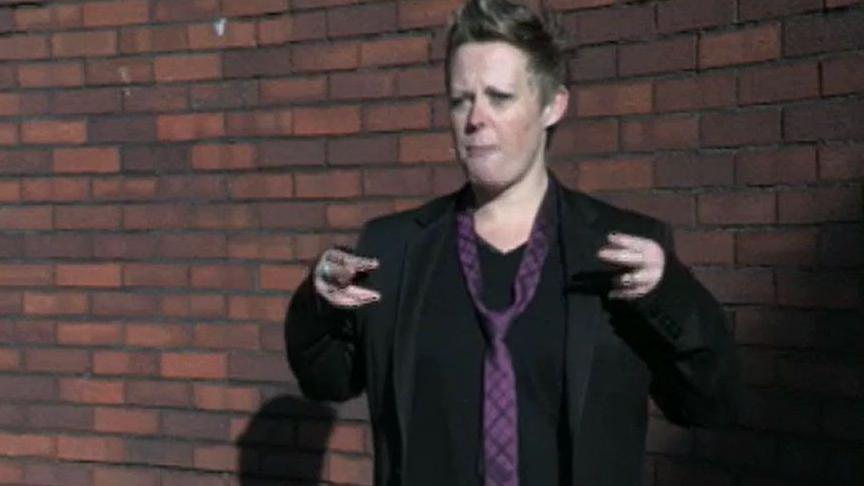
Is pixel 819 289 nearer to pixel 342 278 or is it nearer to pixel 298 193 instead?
pixel 342 278

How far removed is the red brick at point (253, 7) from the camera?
392cm

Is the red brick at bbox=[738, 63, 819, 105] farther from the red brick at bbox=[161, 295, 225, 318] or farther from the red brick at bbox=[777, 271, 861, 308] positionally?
the red brick at bbox=[161, 295, 225, 318]

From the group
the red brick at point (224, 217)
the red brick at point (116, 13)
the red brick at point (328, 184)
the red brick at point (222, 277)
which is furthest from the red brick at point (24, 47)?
the red brick at point (328, 184)

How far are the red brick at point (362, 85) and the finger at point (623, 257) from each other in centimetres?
174

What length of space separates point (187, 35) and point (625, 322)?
2.18 m

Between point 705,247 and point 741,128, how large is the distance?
0.29 meters

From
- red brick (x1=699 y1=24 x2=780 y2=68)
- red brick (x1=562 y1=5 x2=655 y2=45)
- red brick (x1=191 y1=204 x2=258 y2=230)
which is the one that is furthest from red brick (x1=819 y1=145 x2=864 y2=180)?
red brick (x1=191 y1=204 x2=258 y2=230)

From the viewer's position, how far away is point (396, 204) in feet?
12.3

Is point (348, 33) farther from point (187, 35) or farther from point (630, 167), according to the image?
point (630, 167)

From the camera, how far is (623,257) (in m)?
2.11

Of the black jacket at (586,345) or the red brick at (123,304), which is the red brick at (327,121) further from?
the black jacket at (586,345)

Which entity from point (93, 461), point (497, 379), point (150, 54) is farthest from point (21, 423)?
point (497, 379)

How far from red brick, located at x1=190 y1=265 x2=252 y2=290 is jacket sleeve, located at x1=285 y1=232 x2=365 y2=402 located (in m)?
1.43

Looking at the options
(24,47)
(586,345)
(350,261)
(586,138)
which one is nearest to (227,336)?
(24,47)
